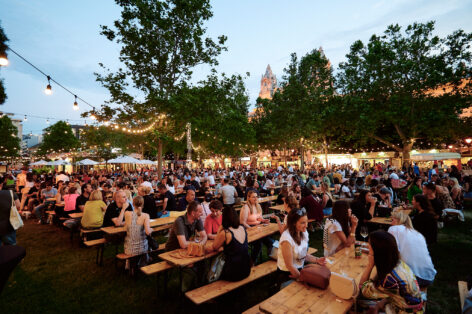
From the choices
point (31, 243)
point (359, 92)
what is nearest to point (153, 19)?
point (31, 243)

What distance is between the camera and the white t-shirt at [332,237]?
3631 millimetres

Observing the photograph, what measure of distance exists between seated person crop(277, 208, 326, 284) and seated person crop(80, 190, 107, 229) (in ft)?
16.5

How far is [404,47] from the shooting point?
19.6m

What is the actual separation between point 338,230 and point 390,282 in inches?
59.0

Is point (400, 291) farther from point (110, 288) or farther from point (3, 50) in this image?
point (3, 50)

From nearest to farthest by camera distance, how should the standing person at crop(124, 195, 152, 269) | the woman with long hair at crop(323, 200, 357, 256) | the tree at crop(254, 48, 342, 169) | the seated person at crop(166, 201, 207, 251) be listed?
the woman with long hair at crop(323, 200, 357, 256) → the seated person at crop(166, 201, 207, 251) → the standing person at crop(124, 195, 152, 269) → the tree at crop(254, 48, 342, 169)

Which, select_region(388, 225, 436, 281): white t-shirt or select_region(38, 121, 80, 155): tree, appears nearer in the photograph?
select_region(388, 225, 436, 281): white t-shirt

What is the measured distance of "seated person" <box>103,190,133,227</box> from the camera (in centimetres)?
536

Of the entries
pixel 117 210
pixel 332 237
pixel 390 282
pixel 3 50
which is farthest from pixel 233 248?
pixel 3 50

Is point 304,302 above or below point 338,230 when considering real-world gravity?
below

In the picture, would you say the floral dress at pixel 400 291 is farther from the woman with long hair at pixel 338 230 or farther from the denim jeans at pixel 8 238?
the denim jeans at pixel 8 238

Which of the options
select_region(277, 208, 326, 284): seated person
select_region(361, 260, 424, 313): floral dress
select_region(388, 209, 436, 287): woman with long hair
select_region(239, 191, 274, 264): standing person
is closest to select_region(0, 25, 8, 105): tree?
select_region(239, 191, 274, 264): standing person

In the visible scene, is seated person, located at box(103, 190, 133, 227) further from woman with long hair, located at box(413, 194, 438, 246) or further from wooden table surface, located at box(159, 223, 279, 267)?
woman with long hair, located at box(413, 194, 438, 246)

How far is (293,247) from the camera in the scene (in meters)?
2.99
